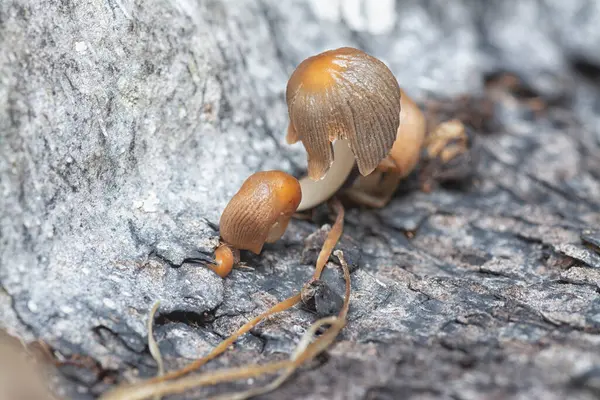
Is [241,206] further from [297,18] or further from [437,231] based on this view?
[297,18]

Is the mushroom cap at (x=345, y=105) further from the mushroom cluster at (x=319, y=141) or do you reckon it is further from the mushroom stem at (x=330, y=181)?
the mushroom stem at (x=330, y=181)

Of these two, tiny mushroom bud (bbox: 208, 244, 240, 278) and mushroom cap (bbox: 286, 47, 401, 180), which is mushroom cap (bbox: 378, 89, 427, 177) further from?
tiny mushroom bud (bbox: 208, 244, 240, 278)

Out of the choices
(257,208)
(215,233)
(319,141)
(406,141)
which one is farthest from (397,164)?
(215,233)

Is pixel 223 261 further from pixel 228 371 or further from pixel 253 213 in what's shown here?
pixel 228 371

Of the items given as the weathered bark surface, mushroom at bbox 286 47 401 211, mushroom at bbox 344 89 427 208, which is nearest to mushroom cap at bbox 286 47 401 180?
mushroom at bbox 286 47 401 211

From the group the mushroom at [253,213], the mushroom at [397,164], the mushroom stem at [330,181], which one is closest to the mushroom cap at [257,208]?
the mushroom at [253,213]

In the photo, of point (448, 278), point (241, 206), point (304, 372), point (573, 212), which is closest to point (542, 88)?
point (573, 212)
